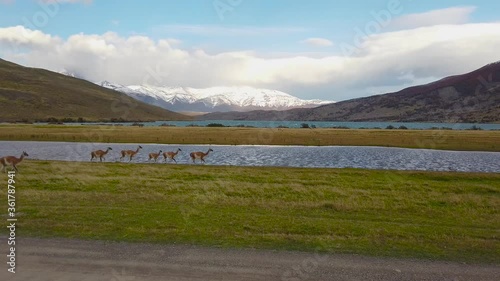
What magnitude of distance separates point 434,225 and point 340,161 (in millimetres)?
31405

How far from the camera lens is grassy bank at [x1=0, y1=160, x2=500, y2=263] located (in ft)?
43.5

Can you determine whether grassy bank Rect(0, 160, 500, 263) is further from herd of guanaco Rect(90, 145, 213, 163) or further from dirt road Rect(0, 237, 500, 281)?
herd of guanaco Rect(90, 145, 213, 163)

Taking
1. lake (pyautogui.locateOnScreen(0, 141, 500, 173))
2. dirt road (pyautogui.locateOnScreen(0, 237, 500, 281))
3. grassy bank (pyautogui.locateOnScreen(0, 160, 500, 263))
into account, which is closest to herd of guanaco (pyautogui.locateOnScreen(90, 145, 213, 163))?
lake (pyautogui.locateOnScreen(0, 141, 500, 173))

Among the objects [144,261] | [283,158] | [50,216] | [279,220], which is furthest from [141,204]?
[283,158]

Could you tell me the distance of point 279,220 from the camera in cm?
1614

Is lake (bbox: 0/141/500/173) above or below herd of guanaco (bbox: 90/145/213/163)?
below

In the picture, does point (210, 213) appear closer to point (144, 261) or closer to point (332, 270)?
point (144, 261)

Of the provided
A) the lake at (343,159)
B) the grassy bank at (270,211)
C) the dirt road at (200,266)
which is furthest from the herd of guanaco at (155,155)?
the dirt road at (200,266)

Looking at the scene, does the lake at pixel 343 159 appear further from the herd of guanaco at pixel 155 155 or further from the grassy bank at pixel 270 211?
the grassy bank at pixel 270 211

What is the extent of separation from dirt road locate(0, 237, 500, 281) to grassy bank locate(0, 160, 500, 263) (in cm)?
92

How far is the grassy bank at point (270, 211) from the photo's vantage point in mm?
13250

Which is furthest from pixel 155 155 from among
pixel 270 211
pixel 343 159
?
pixel 270 211

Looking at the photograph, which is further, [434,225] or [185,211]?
[185,211]

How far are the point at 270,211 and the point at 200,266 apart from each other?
7830 mm
